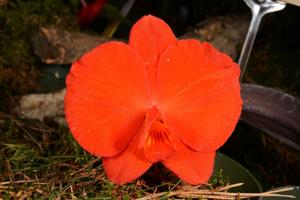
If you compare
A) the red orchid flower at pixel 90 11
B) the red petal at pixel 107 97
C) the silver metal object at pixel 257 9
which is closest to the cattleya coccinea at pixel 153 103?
the red petal at pixel 107 97

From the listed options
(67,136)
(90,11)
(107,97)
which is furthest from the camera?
(90,11)

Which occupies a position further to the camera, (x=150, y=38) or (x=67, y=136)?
(x=67, y=136)

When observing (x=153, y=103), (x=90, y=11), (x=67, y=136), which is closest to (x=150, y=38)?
(x=153, y=103)

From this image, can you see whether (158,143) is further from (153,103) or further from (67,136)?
(67,136)

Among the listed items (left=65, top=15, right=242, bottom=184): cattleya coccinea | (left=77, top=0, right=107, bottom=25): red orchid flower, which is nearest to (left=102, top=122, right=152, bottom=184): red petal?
(left=65, top=15, right=242, bottom=184): cattleya coccinea

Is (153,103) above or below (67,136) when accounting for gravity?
above

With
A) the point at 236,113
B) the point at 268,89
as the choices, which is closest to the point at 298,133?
the point at 268,89

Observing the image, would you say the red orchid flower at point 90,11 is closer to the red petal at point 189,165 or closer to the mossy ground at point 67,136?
the mossy ground at point 67,136
